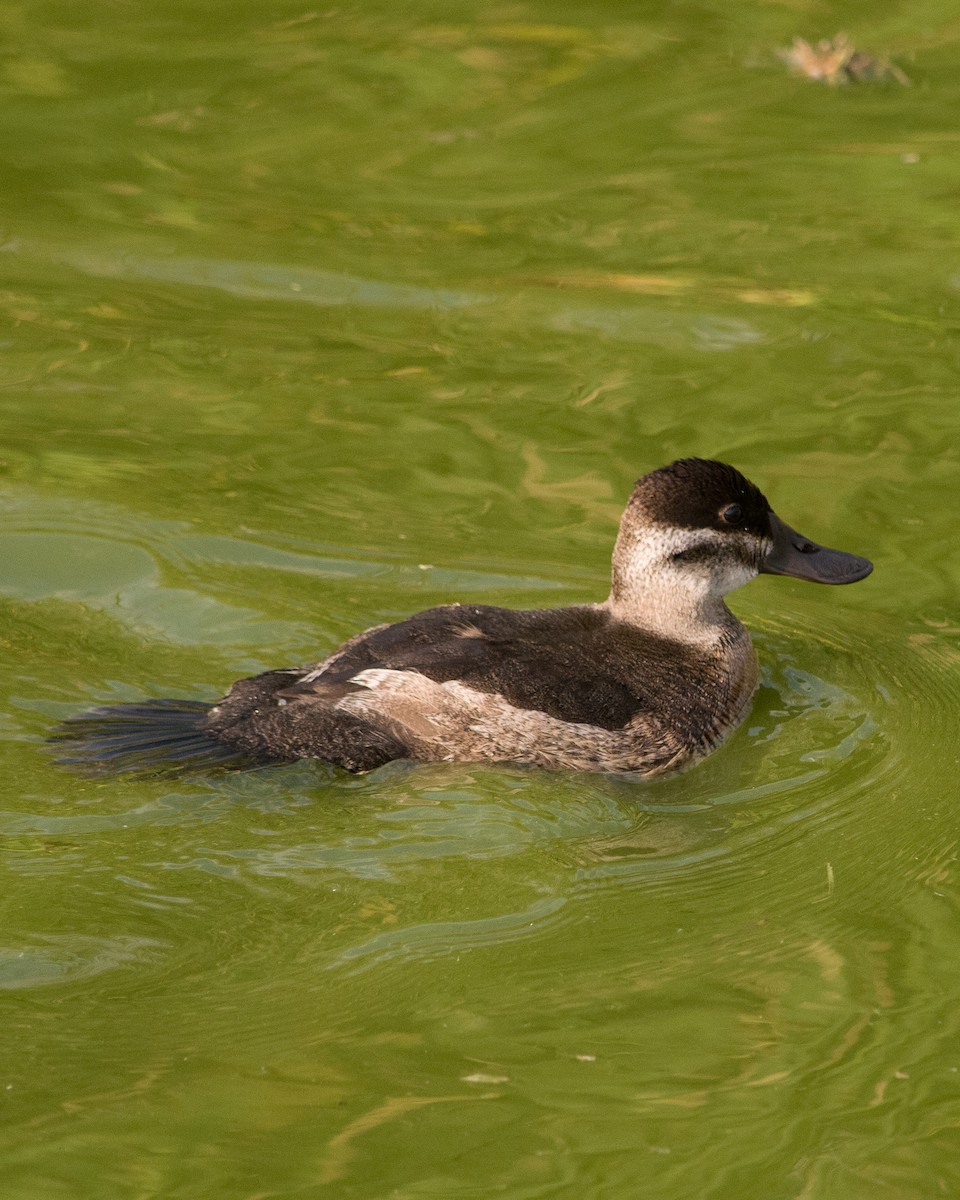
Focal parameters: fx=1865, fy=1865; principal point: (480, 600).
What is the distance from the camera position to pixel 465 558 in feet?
25.7

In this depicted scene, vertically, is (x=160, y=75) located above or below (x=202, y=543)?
above

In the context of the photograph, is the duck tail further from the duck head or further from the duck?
the duck head

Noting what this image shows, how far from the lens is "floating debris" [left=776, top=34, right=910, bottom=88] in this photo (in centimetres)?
1173

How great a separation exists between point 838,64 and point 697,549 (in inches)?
243

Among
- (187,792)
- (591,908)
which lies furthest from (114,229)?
(591,908)

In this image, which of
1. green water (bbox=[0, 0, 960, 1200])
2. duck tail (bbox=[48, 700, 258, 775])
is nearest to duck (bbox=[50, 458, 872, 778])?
duck tail (bbox=[48, 700, 258, 775])

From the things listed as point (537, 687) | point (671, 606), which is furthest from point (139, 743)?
point (671, 606)

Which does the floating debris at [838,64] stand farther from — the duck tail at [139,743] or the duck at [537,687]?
the duck tail at [139,743]

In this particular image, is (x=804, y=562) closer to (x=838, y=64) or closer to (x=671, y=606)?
(x=671, y=606)

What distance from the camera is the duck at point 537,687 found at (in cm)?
621

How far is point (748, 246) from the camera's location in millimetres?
10211

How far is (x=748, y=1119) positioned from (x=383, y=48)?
9022mm

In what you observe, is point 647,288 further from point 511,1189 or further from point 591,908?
point 511,1189

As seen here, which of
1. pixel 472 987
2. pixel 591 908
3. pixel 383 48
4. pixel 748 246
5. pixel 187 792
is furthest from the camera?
pixel 383 48
